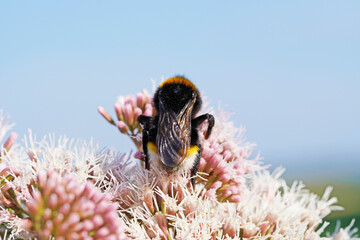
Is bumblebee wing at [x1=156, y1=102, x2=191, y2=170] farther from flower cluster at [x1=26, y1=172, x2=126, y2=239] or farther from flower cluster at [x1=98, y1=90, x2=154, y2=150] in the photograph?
flower cluster at [x1=98, y1=90, x2=154, y2=150]

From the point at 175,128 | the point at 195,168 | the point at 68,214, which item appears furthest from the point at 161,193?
the point at 68,214

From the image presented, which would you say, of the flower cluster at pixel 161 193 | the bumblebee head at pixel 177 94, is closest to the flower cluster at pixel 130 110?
the flower cluster at pixel 161 193

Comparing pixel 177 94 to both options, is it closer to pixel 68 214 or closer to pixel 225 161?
pixel 225 161

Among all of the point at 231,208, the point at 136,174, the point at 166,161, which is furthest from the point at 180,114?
the point at 231,208

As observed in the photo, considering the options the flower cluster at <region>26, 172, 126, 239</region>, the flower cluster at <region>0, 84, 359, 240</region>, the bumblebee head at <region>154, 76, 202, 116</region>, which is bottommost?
the flower cluster at <region>26, 172, 126, 239</region>

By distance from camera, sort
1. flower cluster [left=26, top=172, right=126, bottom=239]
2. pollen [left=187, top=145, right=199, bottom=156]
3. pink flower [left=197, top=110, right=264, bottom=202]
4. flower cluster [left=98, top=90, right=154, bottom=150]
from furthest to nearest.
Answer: flower cluster [left=98, top=90, right=154, bottom=150] < pink flower [left=197, top=110, right=264, bottom=202] < pollen [left=187, top=145, right=199, bottom=156] < flower cluster [left=26, top=172, right=126, bottom=239]

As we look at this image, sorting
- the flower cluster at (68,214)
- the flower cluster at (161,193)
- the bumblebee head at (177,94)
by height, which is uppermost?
the bumblebee head at (177,94)

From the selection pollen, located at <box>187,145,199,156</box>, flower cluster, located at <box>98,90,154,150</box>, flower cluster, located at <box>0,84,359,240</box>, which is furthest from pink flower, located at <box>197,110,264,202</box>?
flower cluster, located at <box>98,90,154,150</box>

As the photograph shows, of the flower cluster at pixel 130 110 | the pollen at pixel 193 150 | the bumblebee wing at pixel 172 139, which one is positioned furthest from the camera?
the flower cluster at pixel 130 110

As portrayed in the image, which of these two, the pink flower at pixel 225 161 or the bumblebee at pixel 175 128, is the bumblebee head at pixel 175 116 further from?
the pink flower at pixel 225 161
